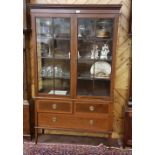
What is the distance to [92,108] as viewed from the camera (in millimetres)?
2506

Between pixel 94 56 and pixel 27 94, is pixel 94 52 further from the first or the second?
pixel 27 94

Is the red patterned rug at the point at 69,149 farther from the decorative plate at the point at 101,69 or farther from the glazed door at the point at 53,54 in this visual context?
the decorative plate at the point at 101,69

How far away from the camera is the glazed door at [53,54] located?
244 cm

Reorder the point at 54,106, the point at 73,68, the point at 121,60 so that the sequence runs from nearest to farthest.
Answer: the point at 73,68
the point at 54,106
the point at 121,60

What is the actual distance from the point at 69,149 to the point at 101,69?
1087 mm

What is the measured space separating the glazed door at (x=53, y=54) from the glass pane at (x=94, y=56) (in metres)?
0.15

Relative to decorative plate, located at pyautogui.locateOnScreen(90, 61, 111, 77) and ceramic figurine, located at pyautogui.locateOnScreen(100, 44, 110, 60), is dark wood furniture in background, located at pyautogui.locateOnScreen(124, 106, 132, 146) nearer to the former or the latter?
decorative plate, located at pyautogui.locateOnScreen(90, 61, 111, 77)

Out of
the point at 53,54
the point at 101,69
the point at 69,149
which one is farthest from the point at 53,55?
the point at 69,149

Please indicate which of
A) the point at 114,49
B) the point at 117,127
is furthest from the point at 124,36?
the point at 117,127

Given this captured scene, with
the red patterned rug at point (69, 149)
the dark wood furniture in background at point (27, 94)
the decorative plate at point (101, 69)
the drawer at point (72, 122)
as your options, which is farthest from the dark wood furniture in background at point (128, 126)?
the dark wood furniture in background at point (27, 94)

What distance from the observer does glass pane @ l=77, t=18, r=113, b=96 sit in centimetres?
240

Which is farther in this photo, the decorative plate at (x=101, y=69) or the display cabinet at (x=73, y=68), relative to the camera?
the decorative plate at (x=101, y=69)

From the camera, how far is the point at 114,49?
2363 millimetres
